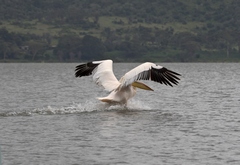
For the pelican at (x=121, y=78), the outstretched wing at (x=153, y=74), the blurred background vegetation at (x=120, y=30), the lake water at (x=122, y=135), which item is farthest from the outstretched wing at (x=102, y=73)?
the blurred background vegetation at (x=120, y=30)

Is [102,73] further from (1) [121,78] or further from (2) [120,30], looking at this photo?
(2) [120,30]

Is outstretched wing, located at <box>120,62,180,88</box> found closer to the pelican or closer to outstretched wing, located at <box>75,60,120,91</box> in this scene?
the pelican

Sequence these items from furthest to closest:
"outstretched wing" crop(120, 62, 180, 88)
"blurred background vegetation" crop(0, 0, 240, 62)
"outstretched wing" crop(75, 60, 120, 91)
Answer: "blurred background vegetation" crop(0, 0, 240, 62) → "outstretched wing" crop(75, 60, 120, 91) → "outstretched wing" crop(120, 62, 180, 88)

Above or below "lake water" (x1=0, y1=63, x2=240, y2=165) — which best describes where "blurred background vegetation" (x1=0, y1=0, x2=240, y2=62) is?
above

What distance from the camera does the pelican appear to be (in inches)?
880

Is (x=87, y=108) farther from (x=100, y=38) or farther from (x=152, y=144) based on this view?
(x=100, y=38)

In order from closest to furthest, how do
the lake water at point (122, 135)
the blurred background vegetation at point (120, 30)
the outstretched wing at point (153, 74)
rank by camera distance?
the lake water at point (122, 135)
the outstretched wing at point (153, 74)
the blurred background vegetation at point (120, 30)

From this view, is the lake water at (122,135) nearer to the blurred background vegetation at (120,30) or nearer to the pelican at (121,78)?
the pelican at (121,78)

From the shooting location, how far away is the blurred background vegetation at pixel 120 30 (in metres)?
145

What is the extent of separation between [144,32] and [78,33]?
13031 millimetres

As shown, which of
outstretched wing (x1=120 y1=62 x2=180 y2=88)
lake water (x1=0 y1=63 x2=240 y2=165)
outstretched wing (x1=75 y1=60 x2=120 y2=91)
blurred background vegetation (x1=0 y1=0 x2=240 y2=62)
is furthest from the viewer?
blurred background vegetation (x1=0 y1=0 x2=240 y2=62)

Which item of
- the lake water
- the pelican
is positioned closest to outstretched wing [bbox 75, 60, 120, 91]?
the pelican

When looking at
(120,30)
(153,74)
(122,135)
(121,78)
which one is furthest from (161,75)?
(120,30)

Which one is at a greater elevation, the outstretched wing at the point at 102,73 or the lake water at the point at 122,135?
the outstretched wing at the point at 102,73
